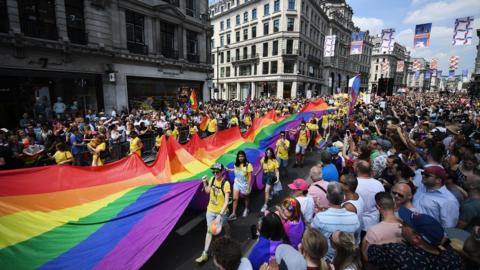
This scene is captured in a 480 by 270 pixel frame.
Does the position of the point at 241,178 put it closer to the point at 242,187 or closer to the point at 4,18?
the point at 242,187

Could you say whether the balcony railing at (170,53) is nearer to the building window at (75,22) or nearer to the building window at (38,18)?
the building window at (75,22)

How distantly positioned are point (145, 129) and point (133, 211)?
772 cm

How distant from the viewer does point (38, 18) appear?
12844 millimetres

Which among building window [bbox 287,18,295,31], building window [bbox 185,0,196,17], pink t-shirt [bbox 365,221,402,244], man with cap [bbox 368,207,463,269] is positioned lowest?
pink t-shirt [bbox 365,221,402,244]

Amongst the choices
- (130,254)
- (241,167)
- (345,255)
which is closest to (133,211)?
(130,254)

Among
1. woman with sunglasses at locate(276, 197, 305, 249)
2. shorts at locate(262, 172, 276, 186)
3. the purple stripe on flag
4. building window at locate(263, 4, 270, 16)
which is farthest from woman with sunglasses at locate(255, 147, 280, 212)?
building window at locate(263, 4, 270, 16)

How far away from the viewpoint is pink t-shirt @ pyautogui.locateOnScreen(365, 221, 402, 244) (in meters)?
2.49

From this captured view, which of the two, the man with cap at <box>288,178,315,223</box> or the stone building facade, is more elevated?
the stone building facade

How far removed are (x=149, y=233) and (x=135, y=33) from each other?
739 inches

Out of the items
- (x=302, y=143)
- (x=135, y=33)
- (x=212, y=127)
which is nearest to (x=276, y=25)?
(x=135, y=33)

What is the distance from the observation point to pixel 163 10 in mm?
19625

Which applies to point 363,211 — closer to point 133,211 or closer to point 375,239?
point 375,239

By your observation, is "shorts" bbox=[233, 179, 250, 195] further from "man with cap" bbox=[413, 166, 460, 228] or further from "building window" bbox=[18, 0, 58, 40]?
"building window" bbox=[18, 0, 58, 40]

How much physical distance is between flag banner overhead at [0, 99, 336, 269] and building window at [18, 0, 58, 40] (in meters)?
12.7
